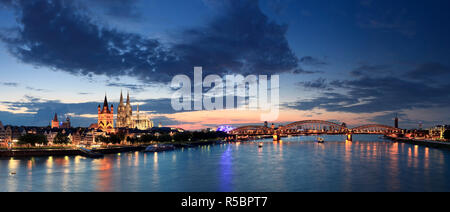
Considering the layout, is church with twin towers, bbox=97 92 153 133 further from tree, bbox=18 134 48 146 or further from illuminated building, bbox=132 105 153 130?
tree, bbox=18 134 48 146

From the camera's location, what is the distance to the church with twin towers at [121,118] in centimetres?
10962

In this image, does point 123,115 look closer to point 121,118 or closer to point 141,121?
point 121,118

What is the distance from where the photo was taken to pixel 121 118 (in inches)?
5837

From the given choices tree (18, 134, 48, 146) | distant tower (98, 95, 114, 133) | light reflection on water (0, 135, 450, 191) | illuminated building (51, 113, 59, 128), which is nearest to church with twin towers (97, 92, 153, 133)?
distant tower (98, 95, 114, 133)

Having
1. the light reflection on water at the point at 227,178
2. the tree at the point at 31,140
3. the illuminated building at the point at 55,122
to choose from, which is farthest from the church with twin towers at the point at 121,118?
the light reflection on water at the point at 227,178

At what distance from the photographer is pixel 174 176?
33.3 m

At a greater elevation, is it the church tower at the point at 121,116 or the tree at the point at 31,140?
the church tower at the point at 121,116

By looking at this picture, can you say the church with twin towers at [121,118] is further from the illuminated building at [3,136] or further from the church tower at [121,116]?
the illuminated building at [3,136]

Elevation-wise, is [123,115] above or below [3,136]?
above

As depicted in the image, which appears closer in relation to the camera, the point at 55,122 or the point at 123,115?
the point at 55,122

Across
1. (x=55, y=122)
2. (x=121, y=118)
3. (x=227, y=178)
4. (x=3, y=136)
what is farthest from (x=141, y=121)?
(x=227, y=178)

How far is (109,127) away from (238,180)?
8555 cm
